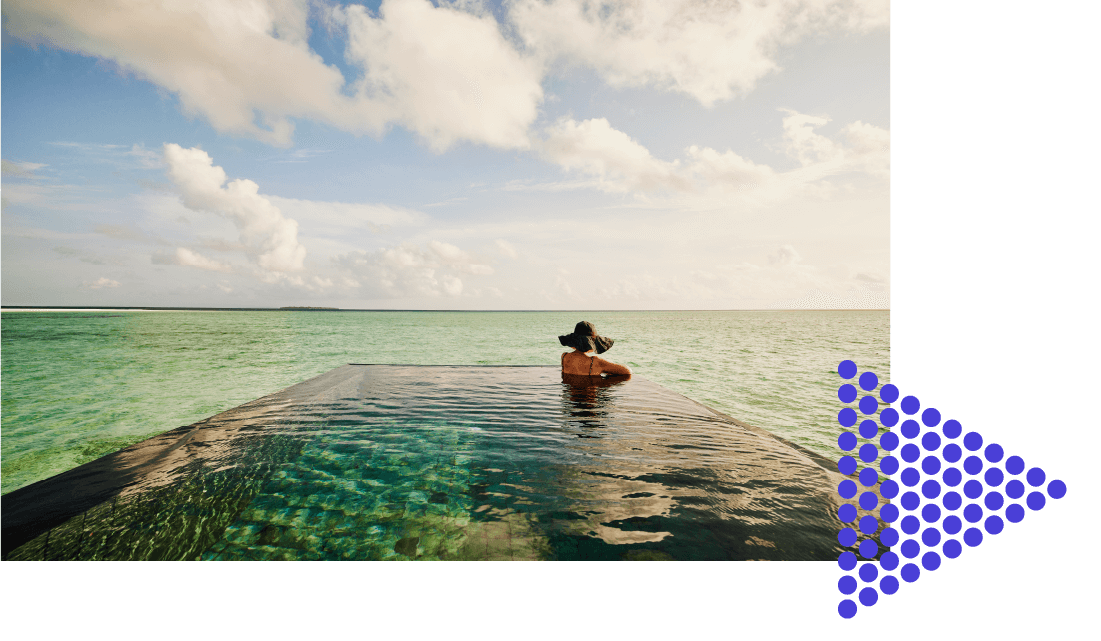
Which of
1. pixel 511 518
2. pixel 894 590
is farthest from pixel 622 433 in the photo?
pixel 894 590

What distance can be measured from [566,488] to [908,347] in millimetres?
2771

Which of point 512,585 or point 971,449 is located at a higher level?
point 971,449

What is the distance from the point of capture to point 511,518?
337 centimetres

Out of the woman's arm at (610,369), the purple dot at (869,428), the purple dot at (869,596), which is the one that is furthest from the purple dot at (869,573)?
the woman's arm at (610,369)

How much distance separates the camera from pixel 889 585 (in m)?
2.13

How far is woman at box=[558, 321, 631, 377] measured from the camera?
35.4ft

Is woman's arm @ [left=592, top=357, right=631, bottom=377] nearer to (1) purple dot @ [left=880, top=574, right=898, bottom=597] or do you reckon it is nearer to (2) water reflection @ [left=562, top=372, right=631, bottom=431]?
(2) water reflection @ [left=562, top=372, right=631, bottom=431]

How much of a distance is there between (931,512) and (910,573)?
320 mm

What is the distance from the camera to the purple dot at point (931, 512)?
80.4 inches

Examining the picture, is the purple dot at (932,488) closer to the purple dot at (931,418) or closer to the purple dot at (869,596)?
the purple dot at (931,418)

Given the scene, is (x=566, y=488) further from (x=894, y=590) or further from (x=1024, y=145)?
(x=1024, y=145)

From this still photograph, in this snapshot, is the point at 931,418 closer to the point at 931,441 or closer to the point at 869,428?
the point at 931,441

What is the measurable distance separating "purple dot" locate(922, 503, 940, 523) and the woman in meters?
8.74

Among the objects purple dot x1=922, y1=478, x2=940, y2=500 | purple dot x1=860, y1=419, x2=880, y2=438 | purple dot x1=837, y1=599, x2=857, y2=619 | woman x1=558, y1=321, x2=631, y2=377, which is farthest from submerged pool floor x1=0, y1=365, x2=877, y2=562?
woman x1=558, y1=321, x2=631, y2=377
